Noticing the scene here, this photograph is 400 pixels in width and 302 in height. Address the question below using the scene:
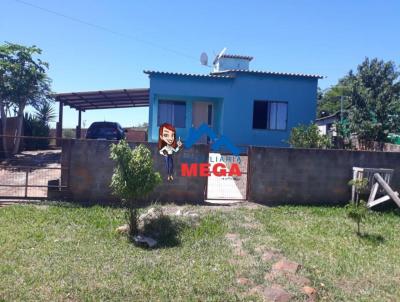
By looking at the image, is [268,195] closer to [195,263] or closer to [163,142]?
[163,142]

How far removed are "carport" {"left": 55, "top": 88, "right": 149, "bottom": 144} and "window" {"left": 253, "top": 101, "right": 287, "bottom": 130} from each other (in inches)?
219

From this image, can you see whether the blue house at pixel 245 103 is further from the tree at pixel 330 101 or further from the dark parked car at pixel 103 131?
the tree at pixel 330 101

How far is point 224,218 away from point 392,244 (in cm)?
292

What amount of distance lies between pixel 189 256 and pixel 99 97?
16.8 metres

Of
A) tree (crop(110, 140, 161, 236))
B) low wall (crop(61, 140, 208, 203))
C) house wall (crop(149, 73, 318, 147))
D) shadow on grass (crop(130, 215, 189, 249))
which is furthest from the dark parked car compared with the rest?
shadow on grass (crop(130, 215, 189, 249))

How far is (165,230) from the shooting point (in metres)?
6.63

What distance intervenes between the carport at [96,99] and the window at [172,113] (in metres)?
2.21

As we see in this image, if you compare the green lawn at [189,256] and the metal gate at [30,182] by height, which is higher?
the metal gate at [30,182]

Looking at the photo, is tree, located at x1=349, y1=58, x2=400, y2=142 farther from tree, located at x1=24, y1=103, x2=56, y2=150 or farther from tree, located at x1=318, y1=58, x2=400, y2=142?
tree, located at x1=24, y1=103, x2=56, y2=150

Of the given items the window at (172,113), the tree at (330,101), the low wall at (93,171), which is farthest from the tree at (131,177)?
the tree at (330,101)

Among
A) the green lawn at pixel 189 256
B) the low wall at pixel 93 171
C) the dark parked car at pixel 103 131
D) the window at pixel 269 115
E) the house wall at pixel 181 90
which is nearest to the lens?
the green lawn at pixel 189 256

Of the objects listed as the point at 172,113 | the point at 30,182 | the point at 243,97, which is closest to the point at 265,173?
the point at 30,182

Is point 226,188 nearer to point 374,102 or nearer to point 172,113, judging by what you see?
point 172,113

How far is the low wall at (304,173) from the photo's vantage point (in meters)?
9.07
